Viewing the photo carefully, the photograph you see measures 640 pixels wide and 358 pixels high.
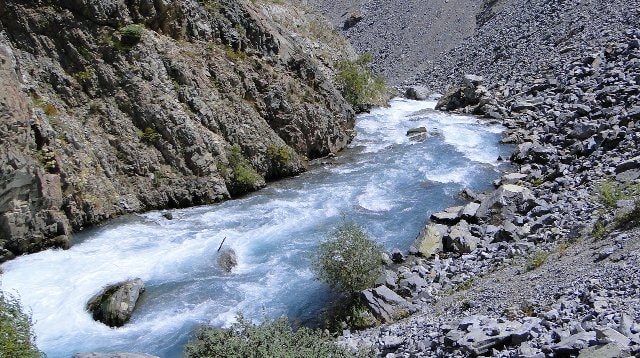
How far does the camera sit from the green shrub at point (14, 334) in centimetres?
1134

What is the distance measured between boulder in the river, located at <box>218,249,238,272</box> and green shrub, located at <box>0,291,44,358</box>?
8106mm

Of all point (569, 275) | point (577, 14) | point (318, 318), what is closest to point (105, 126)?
point (318, 318)

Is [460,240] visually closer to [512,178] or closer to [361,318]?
[361,318]

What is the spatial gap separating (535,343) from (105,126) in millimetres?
20743

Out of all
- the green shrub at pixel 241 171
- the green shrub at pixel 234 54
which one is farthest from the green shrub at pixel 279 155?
the green shrub at pixel 234 54

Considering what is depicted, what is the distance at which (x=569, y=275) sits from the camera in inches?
563

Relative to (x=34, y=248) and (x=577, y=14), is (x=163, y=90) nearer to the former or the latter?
(x=34, y=248)

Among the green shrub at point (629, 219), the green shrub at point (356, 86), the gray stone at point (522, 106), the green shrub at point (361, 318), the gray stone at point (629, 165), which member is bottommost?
the green shrub at point (361, 318)

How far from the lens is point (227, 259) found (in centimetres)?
2072

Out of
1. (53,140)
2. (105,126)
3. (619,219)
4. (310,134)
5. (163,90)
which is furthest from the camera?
(310,134)

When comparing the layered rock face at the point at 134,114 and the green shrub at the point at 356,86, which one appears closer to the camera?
the layered rock face at the point at 134,114

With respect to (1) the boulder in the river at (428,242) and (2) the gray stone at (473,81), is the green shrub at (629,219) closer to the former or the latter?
(1) the boulder in the river at (428,242)

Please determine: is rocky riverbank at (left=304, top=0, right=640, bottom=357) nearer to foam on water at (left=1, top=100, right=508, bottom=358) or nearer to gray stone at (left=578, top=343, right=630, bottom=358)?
gray stone at (left=578, top=343, right=630, bottom=358)

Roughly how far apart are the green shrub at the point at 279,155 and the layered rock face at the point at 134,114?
5 cm
